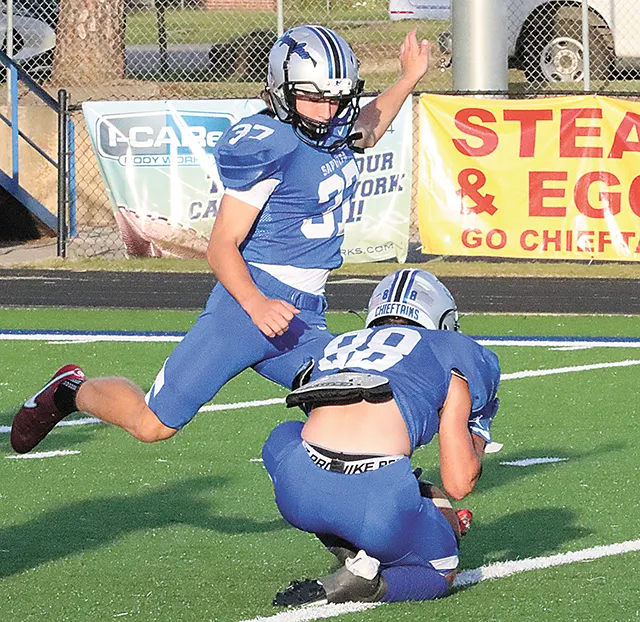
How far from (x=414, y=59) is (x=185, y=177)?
9.01m

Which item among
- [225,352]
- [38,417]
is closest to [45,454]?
[38,417]

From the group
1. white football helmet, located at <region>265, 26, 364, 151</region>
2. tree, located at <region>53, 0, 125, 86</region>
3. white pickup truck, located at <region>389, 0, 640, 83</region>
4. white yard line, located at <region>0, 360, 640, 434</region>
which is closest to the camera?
white football helmet, located at <region>265, 26, 364, 151</region>

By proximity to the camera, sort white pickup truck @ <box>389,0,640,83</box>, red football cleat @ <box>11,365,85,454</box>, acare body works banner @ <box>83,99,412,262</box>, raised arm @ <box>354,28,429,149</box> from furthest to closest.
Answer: white pickup truck @ <box>389,0,640,83</box> → acare body works banner @ <box>83,99,412,262</box> → raised arm @ <box>354,28,429,149</box> → red football cleat @ <box>11,365,85,454</box>

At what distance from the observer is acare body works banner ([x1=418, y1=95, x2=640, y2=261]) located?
14.4 m

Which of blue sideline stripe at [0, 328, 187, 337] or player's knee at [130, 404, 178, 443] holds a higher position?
player's knee at [130, 404, 178, 443]

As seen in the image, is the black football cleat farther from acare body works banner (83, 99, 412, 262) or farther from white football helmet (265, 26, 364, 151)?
acare body works banner (83, 99, 412, 262)

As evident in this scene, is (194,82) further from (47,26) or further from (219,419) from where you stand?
(219,419)

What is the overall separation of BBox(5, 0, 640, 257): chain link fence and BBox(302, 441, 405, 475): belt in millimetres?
12176

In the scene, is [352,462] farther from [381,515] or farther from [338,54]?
[338,54]

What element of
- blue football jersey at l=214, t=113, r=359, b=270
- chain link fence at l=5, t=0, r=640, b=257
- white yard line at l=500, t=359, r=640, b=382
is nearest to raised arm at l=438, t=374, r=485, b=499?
blue football jersey at l=214, t=113, r=359, b=270

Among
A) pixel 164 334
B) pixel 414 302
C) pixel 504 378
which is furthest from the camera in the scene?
pixel 164 334

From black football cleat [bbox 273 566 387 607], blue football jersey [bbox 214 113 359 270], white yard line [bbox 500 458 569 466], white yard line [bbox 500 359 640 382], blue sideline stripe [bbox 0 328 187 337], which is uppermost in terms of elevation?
blue football jersey [bbox 214 113 359 270]

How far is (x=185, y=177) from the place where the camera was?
15.2m

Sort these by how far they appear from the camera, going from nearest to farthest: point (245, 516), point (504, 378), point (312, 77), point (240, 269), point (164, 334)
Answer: point (240, 269)
point (312, 77)
point (245, 516)
point (504, 378)
point (164, 334)
